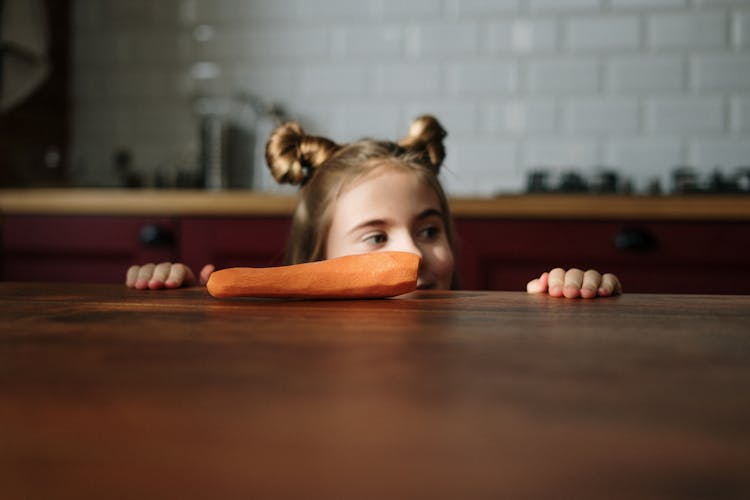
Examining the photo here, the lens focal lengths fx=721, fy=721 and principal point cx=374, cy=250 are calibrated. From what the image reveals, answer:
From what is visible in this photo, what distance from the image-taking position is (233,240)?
167cm

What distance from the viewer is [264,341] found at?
27cm

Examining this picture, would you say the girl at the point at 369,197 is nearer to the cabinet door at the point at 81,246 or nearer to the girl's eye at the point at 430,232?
the girl's eye at the point at 430,232

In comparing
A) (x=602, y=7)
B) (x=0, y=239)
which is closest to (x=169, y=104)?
(x=0, y=239)

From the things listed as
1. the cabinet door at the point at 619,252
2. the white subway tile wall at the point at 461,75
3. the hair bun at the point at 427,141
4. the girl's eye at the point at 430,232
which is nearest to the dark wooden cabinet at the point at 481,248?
the cabinet door at the point at 619,252

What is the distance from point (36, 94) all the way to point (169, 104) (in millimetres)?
412

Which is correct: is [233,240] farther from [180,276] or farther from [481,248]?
[180,276]

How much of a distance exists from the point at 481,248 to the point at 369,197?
558 millimetres

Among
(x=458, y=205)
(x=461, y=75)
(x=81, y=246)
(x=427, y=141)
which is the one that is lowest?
(x=81, y=246)

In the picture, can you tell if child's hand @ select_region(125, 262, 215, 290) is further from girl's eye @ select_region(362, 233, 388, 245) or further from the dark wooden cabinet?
the dark wooden cabinet

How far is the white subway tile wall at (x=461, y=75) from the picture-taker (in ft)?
6.94

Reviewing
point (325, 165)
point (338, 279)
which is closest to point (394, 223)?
point (325, 165)

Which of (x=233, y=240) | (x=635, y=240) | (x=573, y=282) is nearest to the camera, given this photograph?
(x=573, y=282)

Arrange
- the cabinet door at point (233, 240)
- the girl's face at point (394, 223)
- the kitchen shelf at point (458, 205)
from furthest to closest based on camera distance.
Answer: the cabinet door at point (233, 240), the kitchen shelf at point (458, 205), the girl's face at point (394, 223)

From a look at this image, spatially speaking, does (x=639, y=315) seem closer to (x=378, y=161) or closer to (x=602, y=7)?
(x=378, y=161)
